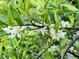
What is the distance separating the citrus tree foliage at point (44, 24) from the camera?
32.4 inches

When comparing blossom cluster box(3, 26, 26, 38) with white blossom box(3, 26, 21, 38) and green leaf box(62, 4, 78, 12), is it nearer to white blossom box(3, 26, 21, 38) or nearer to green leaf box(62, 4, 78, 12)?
white blossom box(3, 26, 21, 38)

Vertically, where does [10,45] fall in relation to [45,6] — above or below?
below

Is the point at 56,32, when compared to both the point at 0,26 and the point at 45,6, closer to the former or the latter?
the point at 45,6

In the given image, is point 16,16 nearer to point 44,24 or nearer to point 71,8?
point 44,24

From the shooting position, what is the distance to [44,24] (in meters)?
0.84

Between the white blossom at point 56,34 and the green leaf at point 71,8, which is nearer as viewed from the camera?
the white blossom at point 56,34

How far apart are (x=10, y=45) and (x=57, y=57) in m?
0.23

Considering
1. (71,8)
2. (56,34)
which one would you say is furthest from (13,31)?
(71,8)

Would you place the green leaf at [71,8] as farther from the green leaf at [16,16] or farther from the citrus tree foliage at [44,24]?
the green leaf at [16,16]

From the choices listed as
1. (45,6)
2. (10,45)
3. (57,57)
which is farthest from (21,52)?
(45,6)

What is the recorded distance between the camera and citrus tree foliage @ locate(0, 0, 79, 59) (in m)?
0.82

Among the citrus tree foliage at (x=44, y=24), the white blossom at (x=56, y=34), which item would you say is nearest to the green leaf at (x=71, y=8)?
the citrus tree foliage at (x=44, y=24)

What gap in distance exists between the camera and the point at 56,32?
82 centimetres

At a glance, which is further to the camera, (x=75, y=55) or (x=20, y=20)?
(x=75, y=55)
